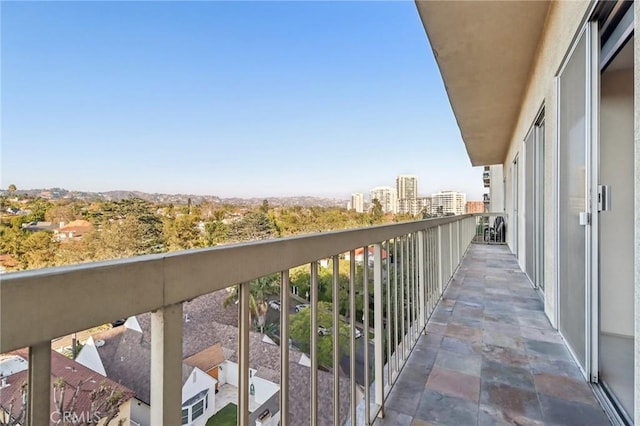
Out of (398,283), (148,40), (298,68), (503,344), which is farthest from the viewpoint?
(298,68)

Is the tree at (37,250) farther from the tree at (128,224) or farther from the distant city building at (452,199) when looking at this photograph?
the distant city building at (452,199)

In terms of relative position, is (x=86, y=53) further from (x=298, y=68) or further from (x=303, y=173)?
(x=303, y=173)

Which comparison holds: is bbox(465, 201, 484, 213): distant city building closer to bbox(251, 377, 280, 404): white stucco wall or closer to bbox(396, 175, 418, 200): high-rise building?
bbox(396, 175, 418, 200): high-rise building

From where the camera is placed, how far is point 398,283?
1.99 meters

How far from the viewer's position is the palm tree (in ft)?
2.32

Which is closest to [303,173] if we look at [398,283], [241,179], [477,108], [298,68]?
[241,179]

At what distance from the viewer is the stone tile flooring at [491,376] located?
5.03ft

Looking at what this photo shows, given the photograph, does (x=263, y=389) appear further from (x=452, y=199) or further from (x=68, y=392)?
(x=452, y=199)

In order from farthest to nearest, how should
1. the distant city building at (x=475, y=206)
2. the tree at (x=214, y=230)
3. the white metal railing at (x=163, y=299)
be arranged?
the distant city building at (x=475, y=206) < the tree at (x=214, y=230) < the white metal railing at (x=163, y=299)

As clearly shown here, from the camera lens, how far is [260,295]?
2.61 feet

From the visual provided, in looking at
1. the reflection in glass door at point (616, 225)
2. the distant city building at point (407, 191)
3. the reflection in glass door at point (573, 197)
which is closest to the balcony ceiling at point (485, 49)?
the reflection in glass door at point (573, 197)

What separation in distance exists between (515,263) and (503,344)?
381cm

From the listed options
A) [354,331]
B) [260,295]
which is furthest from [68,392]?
[354,331]

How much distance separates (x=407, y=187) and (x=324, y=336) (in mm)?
20380
